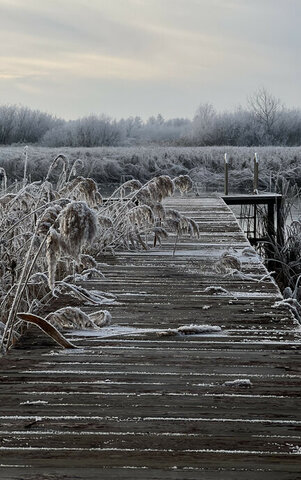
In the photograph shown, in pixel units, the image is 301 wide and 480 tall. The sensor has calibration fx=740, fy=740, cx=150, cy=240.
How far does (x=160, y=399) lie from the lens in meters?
2.05

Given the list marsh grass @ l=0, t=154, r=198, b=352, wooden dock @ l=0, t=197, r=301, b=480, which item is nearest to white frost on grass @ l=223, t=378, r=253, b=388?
wooden dock @ l=0, t=197, r=301, b=480

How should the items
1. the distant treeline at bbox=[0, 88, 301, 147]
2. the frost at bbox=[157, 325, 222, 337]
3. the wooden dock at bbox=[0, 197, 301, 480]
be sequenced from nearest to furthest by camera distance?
the wooden dock at bbox=[0, 197, 301, 480] → the frost at bbox=[157, 325, 222, 337] → the distant treeline at bbox=[0, 88, 301, 147]

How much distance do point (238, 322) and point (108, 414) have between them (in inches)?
46.8

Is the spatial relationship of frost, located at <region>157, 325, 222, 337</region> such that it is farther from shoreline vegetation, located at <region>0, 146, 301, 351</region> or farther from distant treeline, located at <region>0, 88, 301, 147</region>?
distant treeline, located at <region>0, 88, 301, 147</region>

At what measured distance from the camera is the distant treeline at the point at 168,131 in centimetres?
3691

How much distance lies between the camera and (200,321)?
120 inches

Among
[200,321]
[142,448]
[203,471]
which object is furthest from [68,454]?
[200,321]

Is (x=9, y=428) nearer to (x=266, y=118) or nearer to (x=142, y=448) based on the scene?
(x=142, y=448)

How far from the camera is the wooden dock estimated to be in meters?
1.66

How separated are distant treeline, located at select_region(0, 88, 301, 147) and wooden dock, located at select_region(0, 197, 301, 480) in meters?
34.0

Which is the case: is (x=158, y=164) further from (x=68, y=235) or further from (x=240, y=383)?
(x=240, y=383)

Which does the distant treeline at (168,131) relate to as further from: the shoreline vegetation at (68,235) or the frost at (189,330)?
the frost at (189,330)

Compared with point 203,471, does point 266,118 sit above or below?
above

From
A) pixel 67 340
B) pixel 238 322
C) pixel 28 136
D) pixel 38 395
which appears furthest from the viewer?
pixel 28 136
